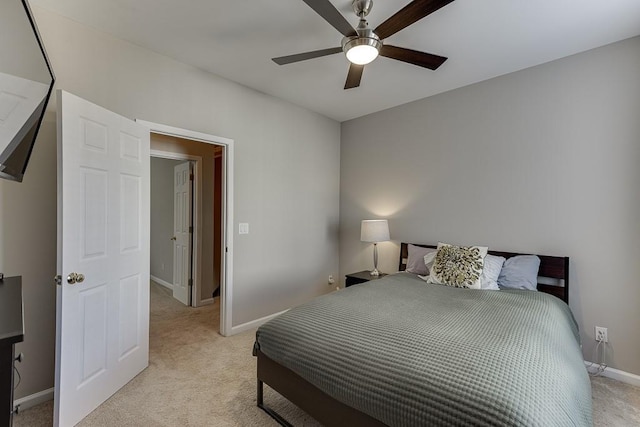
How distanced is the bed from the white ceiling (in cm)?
199

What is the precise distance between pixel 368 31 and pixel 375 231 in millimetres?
2180

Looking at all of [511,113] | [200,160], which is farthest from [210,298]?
[511,113]

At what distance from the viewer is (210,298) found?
4309mm

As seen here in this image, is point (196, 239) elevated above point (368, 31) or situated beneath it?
situated beneath

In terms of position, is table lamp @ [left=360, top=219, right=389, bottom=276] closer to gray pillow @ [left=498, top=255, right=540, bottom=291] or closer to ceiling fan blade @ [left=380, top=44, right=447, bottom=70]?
gray pillow @ [left=498, top=255, right=540, bottom=291]

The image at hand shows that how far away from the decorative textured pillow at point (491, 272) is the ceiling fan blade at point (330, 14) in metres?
2.20

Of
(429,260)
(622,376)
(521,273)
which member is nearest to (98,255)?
(429,260)

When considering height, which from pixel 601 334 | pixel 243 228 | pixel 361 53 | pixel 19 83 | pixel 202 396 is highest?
pixel 361 53

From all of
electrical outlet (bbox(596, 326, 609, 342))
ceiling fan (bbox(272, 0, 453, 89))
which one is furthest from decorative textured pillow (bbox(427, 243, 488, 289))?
ceiling fan (bbox(272, 0, 453, 89))

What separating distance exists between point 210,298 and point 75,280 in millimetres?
2624

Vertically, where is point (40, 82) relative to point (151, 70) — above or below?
below

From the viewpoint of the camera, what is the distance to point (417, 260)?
10.6ft

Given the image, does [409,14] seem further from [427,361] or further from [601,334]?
[601,334]

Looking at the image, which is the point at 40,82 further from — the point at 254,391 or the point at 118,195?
the point at 254,391
